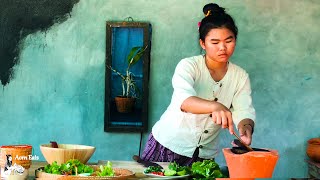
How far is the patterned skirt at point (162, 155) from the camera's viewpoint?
373cm

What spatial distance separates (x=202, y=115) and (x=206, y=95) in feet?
0.41

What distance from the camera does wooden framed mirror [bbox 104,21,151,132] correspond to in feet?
16.8

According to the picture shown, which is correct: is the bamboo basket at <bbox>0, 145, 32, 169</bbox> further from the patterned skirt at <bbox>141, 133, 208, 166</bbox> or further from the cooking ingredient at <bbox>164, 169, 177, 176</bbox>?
the patterned skirt at <bbox>141, 133, 208, 166</bbox>

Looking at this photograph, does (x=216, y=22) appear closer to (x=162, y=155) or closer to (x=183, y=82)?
(x=183, y=82)

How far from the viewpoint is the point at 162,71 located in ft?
16.9

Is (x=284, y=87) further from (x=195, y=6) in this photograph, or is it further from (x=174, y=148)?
(x=174, y=148)

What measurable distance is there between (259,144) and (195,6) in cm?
126

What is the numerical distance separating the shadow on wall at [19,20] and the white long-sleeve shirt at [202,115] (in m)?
1.85

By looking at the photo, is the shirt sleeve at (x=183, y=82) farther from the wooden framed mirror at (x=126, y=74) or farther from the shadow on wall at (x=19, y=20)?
the shadow on wall at (x=19, y=20)

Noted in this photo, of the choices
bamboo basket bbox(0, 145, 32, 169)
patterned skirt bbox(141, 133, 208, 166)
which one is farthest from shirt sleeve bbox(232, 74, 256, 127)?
bamboo basket bbox(0, 145, 32, 169)

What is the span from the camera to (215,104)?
2.99 metres

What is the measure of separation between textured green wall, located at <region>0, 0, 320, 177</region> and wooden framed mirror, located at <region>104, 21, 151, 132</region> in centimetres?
7

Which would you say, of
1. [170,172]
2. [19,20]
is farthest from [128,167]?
[19,20]

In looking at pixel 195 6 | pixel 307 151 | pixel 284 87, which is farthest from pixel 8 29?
pixel 307 151
